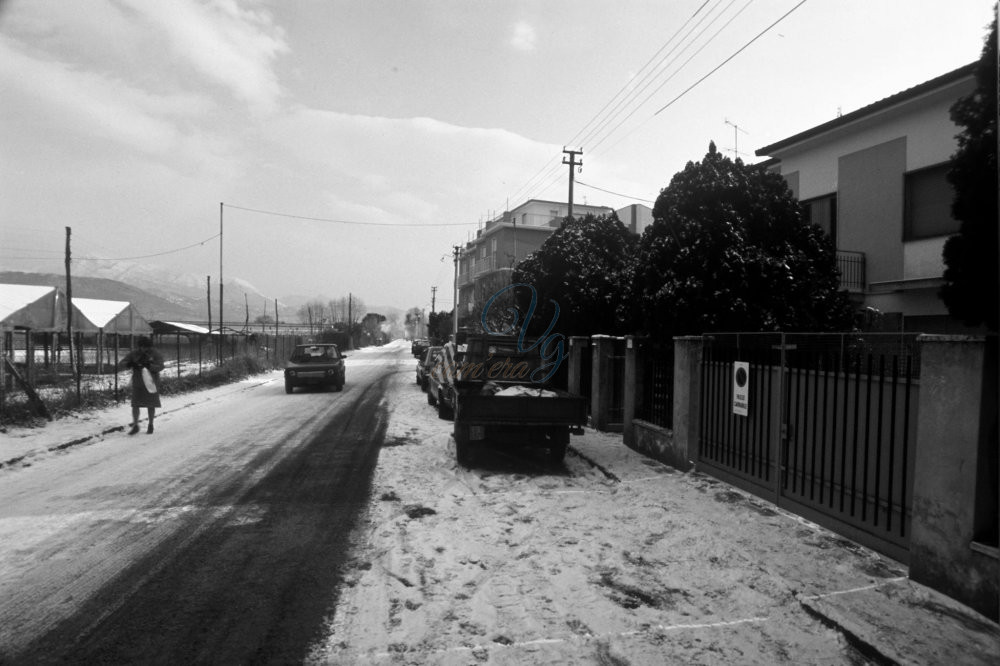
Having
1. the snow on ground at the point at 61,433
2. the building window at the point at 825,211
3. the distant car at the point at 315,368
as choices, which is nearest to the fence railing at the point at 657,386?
the building window at the point at 825,211

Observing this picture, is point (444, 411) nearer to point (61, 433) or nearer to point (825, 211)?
point (61, 433)

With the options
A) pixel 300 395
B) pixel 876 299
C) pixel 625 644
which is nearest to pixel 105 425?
pixel 300 395

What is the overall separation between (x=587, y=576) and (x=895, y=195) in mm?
12937

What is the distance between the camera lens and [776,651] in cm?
355

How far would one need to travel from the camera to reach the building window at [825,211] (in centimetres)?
1519

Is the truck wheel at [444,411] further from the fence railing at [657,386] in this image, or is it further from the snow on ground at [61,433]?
the snow on ground at [61,433]

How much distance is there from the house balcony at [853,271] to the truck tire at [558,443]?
9.21m

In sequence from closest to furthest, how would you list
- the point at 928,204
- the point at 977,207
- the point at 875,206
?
the point at 977,207 → the point at 928,204 → the point at 875,206

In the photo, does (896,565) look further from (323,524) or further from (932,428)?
(323,524)

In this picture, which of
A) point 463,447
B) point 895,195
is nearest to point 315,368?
point 463,447

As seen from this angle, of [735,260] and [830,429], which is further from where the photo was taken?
[735,260]

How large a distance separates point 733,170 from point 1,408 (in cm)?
1371

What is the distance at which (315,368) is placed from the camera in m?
20.0

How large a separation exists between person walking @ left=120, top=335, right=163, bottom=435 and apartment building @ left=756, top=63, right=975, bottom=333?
15.2m
